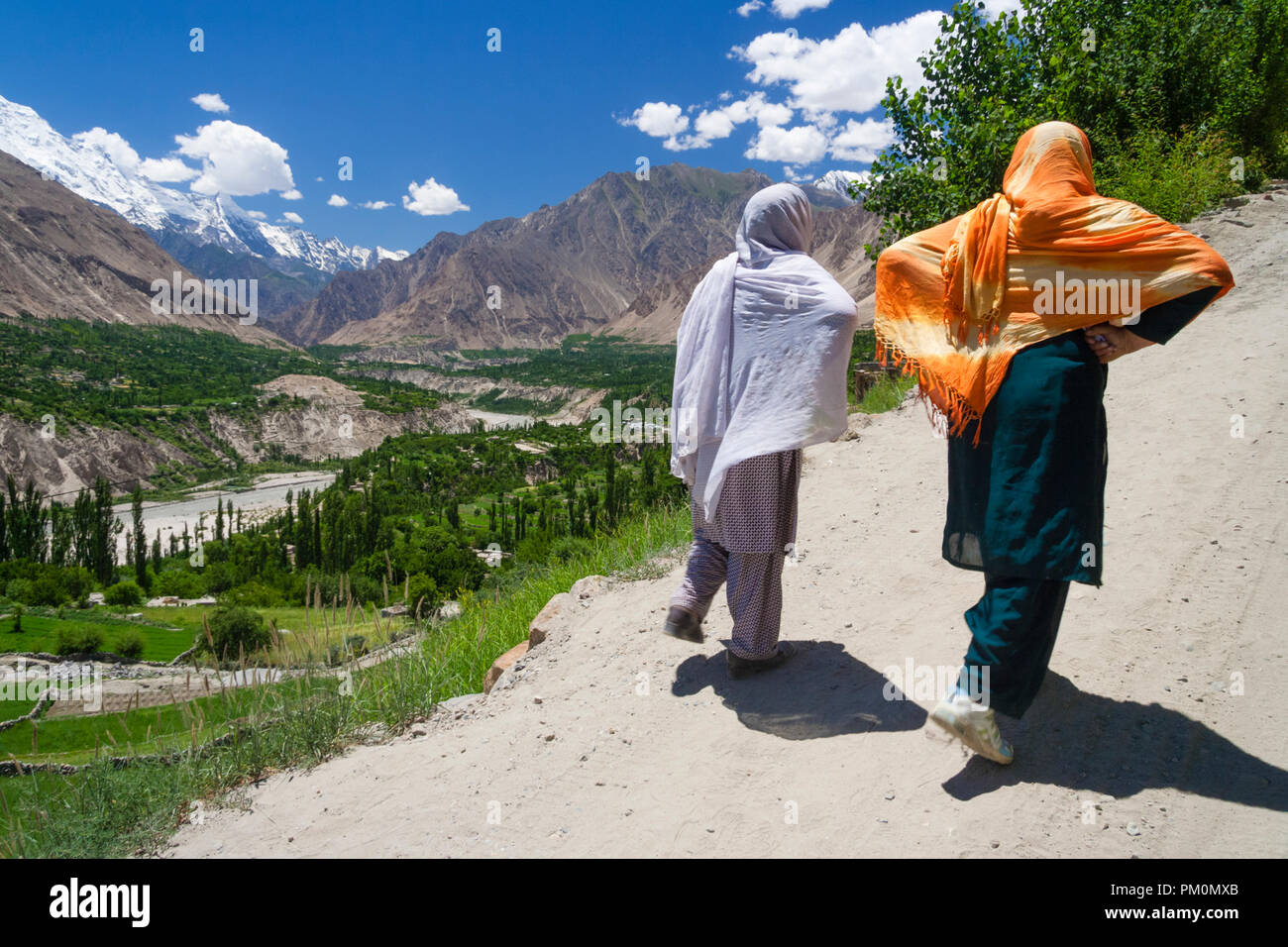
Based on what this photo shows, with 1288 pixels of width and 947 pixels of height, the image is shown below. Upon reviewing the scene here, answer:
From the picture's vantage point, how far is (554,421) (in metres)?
141

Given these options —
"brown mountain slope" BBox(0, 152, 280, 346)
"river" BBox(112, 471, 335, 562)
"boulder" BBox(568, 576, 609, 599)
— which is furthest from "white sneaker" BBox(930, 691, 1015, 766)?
"brown mountain slope" BBox(0, 152, 280, 346)

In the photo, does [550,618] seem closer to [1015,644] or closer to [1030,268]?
[1015,644]

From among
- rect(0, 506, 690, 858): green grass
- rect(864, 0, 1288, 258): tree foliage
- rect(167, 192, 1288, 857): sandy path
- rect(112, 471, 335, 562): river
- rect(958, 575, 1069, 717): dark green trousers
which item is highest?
rect(864, 0, 1288, 258): tree foliage

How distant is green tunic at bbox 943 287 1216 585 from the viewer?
250cm

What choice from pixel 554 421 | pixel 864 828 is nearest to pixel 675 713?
pixel 864 828

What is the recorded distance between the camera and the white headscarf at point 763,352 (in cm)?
310

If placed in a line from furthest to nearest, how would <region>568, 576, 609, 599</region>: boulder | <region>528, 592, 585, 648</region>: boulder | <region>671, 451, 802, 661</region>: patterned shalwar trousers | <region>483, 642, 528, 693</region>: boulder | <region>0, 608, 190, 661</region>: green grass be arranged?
1. <region>0, 608, 190, 661</region>: green grass
2. <region>568, 576, 609, 599</region>: boulder
3. <region>528, 592, 585, 648</region>: boulder
4. <region>483, 642, 528, 693</region>: boulder
5. <region>671, 451, 802, 661</region>: patterned shalwar trousers

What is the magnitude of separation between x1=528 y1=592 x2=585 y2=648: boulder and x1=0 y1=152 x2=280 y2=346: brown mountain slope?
18072 centimetres

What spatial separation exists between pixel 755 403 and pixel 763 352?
0.74 feet

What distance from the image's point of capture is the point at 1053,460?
255 centimetres

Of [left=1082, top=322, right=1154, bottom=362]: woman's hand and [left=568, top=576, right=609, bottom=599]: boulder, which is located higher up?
[left=1082, top=322, right=1154, bottom=362]: woman's hand

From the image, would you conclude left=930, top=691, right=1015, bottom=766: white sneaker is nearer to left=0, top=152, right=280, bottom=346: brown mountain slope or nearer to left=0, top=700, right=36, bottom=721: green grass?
left=0, top=700, right=36, bottom=721: green grass

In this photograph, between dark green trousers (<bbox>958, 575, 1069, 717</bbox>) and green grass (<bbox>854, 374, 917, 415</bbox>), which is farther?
green grass (<bbox>854, 374, 917, 415</bbox>)
